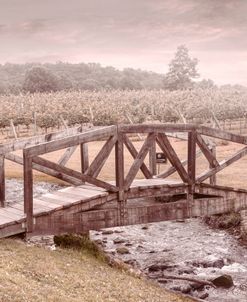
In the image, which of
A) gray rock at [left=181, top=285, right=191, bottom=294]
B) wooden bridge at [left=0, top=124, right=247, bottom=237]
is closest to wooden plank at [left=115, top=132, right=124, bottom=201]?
wooden bridge at [left=0, top=124, right=247, bottom=237]

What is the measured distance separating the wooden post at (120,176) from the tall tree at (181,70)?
114777 mm

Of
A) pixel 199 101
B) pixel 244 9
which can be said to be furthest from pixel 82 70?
pixel 199 101

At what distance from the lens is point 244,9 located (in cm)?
18750

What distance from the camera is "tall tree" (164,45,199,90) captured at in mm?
128000

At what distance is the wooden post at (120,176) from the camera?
13.8 m

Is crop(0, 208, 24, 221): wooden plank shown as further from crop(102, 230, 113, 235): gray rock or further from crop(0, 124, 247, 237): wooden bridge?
crop(102, 230, 113, 235): gray rock

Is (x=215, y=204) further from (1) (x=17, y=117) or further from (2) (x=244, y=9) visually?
→ (2) (x=244, y=9)

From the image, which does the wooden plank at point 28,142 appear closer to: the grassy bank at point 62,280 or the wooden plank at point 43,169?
the wooden plank at point 43,169

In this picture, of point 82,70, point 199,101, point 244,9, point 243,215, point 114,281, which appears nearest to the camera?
point 114,281

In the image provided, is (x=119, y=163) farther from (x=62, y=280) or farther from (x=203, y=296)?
(x=203, y=296)

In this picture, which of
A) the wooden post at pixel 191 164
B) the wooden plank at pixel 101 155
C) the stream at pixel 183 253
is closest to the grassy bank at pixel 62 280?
the stream at pixel 183 253

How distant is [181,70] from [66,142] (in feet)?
396

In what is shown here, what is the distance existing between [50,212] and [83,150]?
367 centimetres

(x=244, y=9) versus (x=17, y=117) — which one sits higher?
(x=244, y=9)
